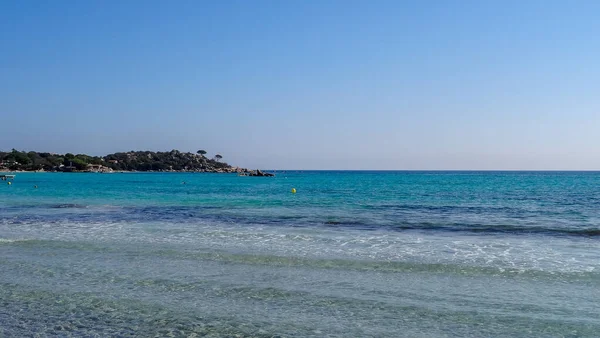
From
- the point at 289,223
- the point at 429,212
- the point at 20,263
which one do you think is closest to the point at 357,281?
the point at 20,263

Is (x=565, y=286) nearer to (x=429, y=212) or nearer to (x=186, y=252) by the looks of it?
(x=186, y=252)

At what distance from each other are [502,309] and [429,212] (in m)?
21.6

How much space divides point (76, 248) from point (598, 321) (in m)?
14.5

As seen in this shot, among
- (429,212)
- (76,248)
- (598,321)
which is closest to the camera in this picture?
(598,321)

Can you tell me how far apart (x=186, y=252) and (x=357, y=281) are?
624cm

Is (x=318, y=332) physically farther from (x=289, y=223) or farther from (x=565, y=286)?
(x=289, y=223)

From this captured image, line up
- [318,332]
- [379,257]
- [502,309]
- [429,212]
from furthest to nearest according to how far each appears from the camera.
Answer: [429,212], [379,257], [502,309], [318,332]

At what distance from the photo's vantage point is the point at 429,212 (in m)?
30.8

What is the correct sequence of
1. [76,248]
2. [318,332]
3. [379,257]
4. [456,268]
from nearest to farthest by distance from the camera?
[318,332]
[456,268]
[379,257]
[76,248]

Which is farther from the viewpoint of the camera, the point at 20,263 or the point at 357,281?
the point at 20,263

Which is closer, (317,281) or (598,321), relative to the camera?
(598,321)

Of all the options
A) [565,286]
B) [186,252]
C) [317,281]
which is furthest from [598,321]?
[186,252]

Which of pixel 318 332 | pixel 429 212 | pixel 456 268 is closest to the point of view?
pixel 318 332

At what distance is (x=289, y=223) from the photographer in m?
25.0
